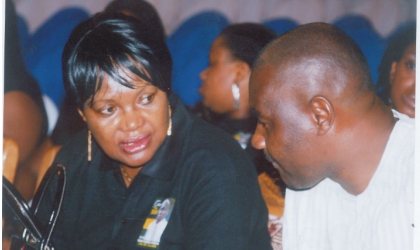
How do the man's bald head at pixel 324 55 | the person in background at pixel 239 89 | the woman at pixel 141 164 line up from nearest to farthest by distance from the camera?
1. the man's bald head at pixel 324 55
2. the woman at pixel 141 164
3. the person in background at pixel 239 89

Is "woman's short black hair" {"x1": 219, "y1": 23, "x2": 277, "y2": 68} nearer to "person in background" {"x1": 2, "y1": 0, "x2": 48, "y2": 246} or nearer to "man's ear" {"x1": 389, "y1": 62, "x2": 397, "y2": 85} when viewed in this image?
"man's ear" {"x1": 389, "y1": 62, "x2": 397, "y2": 85}

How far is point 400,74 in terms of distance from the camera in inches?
44.3

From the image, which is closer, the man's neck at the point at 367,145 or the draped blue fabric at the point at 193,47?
the man's neck at the point at 367,145

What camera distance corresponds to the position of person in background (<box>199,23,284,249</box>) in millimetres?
1165

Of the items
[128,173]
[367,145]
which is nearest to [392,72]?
[367,145]

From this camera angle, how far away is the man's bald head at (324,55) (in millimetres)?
927

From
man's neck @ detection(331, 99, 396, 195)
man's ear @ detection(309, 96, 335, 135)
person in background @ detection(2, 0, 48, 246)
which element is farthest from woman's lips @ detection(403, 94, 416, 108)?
person in background @ detection(2, 0, 48, 246)

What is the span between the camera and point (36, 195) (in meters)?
1.19

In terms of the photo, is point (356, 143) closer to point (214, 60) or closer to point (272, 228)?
point (272, 228)

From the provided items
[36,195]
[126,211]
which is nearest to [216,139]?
[126,211]

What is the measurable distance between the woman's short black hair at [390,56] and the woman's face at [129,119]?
553 mm

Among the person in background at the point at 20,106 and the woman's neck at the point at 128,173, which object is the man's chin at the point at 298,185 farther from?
the person in background at the point at 20,106

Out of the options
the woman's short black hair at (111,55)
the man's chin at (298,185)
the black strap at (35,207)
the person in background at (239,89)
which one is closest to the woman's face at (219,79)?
the person in background at (239,89)

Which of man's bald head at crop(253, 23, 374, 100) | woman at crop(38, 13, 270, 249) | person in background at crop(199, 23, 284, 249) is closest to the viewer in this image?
man's bald head at crop(253, 23, 374, 100)
